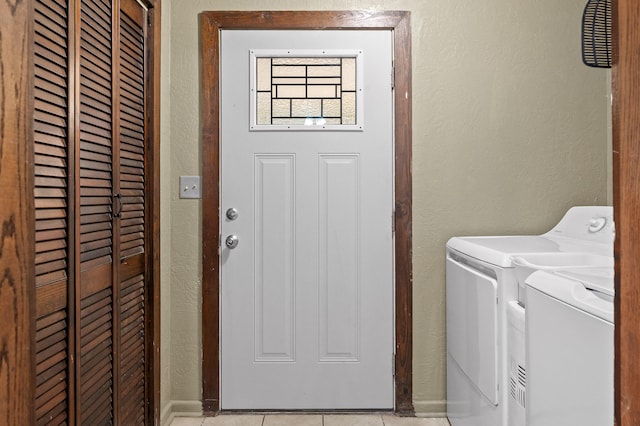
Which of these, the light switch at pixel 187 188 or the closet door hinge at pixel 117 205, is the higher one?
the light switch at pixel 187 188

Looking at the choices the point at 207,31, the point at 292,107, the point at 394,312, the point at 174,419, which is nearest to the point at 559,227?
the point at 394,312

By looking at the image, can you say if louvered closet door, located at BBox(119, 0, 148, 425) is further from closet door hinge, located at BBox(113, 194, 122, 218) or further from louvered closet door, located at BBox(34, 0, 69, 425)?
louvered closet door, located at BBox(34, 0, 69, 425)

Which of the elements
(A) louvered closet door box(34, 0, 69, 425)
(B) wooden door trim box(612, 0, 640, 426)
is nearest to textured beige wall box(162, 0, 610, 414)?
(A) louvered closet door box(34, 0, 69, 425)

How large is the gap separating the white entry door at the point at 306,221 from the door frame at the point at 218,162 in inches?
1.6

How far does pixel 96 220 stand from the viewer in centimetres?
154

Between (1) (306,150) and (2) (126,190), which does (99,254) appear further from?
(1) (306,150)

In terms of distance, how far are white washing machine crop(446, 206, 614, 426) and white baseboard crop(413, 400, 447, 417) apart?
0.05m

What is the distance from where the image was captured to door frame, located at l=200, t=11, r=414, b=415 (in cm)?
225

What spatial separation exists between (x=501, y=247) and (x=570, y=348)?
31.6 inches

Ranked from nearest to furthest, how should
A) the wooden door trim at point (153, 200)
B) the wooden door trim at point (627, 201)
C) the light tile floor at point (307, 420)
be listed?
1. the wooden door trim at point (627, 201)
2. the wooden door trim at point (153, 200)
3. the light tile floor at point (307, 420)

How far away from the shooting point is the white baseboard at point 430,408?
2.27 meters

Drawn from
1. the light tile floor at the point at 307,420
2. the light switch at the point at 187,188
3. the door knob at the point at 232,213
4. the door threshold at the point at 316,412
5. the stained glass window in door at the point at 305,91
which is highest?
the stained glass window in door at the point at 305,91

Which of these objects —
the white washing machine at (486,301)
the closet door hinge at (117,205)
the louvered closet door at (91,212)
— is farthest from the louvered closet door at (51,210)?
the white washing machine at (486,301)

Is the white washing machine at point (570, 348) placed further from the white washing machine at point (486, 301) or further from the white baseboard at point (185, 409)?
the white baseboard at point (185, 409)
